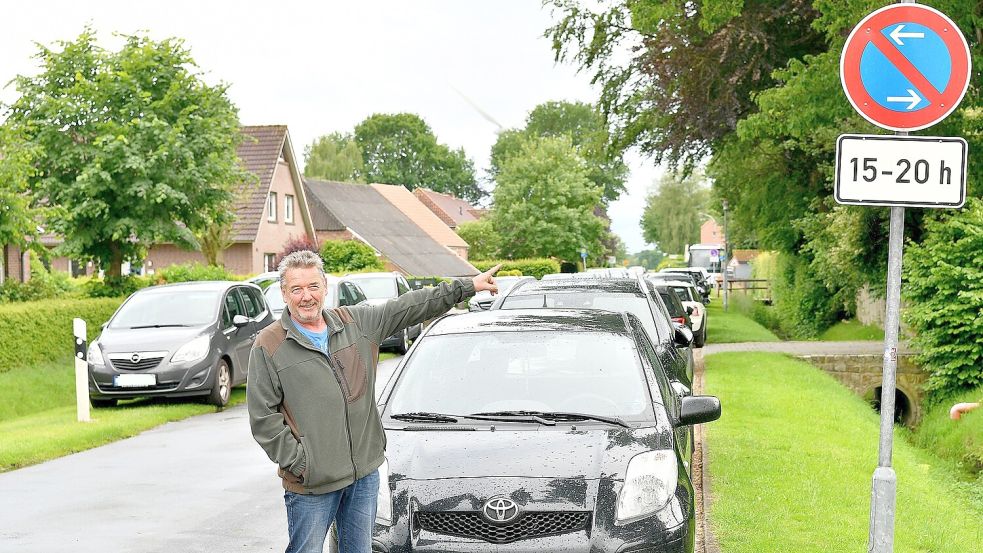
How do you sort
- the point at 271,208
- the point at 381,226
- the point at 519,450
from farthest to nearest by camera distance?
Answer: the point at 381,226, the point at 271,208, the point at 519,450

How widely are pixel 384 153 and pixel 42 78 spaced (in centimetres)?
8155

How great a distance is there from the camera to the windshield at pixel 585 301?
37.1 ft

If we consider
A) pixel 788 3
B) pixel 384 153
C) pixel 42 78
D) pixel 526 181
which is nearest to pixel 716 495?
pixel 788 3

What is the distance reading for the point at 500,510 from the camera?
5.07 meters

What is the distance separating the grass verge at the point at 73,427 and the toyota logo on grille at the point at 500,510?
303 inches

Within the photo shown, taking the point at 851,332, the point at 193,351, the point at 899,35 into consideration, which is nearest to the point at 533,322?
the point at 899,35

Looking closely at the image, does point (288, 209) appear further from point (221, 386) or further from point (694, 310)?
point (221, 386)

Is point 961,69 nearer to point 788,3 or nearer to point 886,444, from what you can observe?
point 886,444

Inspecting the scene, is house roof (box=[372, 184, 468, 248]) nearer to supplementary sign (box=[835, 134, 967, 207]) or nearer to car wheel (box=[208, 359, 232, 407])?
car wheel (box=[208, 359, 232, 407])

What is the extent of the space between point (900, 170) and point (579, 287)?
245 inches

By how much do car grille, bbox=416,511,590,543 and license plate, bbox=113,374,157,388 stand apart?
1098cm

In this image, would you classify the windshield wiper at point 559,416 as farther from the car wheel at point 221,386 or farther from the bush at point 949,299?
the bush at point 949,299

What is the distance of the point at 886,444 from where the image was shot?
6000 mm

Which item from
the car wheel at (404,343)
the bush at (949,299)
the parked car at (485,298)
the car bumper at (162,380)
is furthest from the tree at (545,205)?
the car bumper at (162,380)
